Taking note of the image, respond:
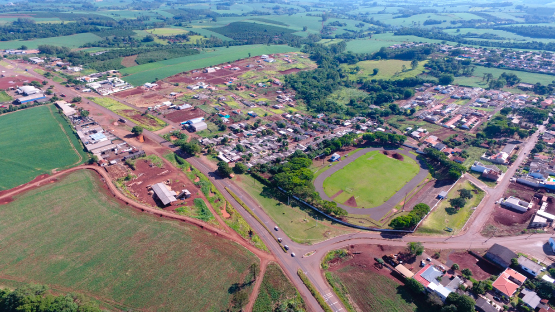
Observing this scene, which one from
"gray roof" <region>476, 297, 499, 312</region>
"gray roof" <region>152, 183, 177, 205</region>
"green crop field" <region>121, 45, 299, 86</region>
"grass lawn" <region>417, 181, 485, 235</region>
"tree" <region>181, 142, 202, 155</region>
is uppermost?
"green crop field" <region>121, 45, 299, 86</region>

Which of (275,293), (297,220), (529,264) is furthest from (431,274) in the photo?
(275,293)

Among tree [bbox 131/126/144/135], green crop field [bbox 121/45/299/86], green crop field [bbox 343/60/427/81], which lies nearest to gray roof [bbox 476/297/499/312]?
tree [bbox 131/126/144/135]

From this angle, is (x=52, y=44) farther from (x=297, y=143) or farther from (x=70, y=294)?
(x=70, y=294)

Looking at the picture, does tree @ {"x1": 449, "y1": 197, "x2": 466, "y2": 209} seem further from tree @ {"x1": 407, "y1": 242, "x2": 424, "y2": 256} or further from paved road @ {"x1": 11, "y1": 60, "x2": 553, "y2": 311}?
tree @ {"x1": 407, "y1": 242, "x2": 424, "y2": 256}

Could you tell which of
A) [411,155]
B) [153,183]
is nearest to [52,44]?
[153,183]

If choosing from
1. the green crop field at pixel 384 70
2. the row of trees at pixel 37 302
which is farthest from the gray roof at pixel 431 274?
the green crop field at pixel 384 70

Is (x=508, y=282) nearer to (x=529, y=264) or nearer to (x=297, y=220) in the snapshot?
(x=529, y=264)

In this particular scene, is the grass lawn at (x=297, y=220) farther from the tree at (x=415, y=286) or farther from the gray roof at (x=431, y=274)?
the gray roof at (x=431, y=274)
